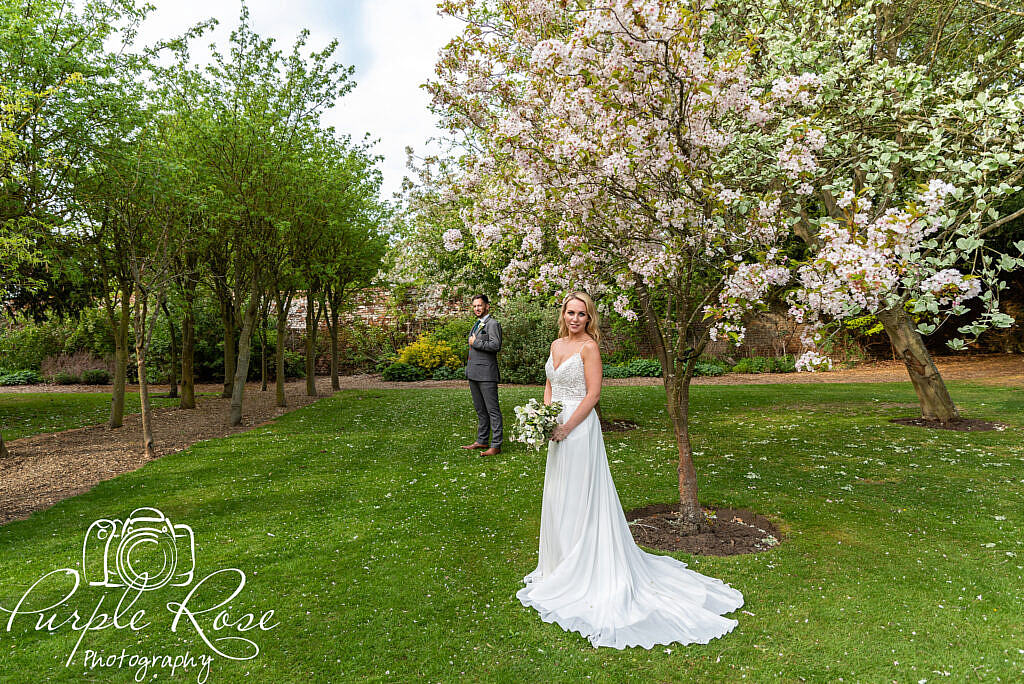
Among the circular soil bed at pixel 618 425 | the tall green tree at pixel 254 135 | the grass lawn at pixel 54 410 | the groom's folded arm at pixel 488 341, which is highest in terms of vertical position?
the tall green tree at pixel 254 135

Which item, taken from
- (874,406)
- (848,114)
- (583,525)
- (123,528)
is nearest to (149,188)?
(123,528)

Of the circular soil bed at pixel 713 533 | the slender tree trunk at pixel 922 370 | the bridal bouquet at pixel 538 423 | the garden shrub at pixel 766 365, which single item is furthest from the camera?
the garden shrub at pixel 766 365

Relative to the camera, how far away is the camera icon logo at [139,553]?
16.4 feet

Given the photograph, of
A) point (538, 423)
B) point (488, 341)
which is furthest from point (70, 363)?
point (538, 423)

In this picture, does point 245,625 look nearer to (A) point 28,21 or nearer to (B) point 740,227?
(B) point 740,227

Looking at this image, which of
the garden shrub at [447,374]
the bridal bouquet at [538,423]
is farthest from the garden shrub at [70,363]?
the bridal bouquet at [538,423]

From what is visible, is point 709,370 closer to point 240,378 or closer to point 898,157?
point 898,157

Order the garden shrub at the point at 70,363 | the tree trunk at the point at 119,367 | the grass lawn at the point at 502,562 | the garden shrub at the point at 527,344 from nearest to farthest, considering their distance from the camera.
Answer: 1. the grass lawn at the point at 502,562
2. the tree trunk at the point at 119,367
3. the garden shrub at the point at 527,344
4. the garden shrub at the point at 70,363

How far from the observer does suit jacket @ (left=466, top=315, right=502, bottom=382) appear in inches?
348

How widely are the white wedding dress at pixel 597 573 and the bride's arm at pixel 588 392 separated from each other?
0.23 feet

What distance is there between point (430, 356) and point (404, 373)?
1.22 meters

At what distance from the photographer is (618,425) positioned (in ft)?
37.6

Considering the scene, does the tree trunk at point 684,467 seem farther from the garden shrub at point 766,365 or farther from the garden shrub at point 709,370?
the garden shrub at point 766,365

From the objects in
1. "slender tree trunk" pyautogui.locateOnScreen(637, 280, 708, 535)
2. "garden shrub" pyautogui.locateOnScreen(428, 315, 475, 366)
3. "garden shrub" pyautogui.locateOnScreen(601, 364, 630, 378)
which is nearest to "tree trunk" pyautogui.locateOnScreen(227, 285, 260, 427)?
"slender tree trunk" pyautogui.locateOnScreen(637, 280, 708, 535)
